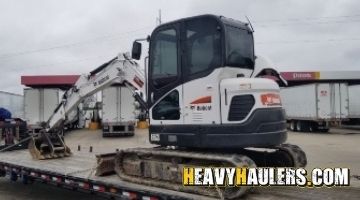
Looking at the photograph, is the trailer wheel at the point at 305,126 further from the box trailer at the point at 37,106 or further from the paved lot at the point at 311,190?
the box trailer at the point at 37,106

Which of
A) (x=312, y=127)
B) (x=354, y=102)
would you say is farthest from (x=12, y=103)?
(x=354, y=102)

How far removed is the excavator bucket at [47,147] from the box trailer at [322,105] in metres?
23.9

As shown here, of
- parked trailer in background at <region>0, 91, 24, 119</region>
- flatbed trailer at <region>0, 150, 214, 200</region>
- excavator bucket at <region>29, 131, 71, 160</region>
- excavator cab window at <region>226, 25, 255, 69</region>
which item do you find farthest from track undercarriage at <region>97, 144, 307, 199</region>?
parked trailer in background at <region>0, 91, 24, 119</region>

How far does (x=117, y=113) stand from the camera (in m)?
30.2

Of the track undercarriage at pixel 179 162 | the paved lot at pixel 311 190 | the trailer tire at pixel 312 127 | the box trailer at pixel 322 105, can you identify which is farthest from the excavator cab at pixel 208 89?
the trailer tire at pixel 312 127

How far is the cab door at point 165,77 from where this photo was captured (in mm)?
7535

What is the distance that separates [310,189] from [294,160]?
32.8 inches

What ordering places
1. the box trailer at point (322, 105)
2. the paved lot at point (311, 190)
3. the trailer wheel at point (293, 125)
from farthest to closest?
the trailer wheel at point (293, 125) < the box trailer at point (322, 105) < the paved lot at point (311, 190)

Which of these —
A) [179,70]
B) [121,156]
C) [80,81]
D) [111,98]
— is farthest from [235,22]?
[111,98]

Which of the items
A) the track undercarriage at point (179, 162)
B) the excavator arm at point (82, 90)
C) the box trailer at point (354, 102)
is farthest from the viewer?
the box trailer at point (354, 102)

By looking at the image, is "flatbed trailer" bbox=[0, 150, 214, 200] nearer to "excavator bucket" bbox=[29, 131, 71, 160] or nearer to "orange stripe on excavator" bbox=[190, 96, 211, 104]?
"excavator bucket" bbox=[29, 131, 71, 160]

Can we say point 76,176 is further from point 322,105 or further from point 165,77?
point 322,105

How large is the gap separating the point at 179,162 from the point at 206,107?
3.25 ft

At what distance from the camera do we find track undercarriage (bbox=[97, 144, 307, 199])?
6473 millimetres
